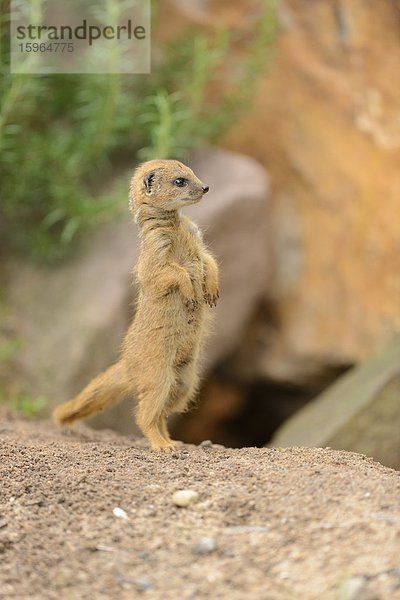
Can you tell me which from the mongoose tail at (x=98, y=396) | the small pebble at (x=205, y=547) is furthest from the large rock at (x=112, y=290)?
the small pebble at (x=205, y=547)

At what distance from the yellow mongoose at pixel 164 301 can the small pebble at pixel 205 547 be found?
1.19 m

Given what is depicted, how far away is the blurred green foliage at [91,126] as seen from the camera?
17.0ft

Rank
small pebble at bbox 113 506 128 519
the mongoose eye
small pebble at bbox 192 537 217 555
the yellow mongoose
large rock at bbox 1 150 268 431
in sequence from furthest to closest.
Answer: large rock at bbox 1 150 268 431 → the mongoose eye → the yellow mongoose → small pebble at bbox 113 506 128 519 → small pebble at bbox 192 537 217 555

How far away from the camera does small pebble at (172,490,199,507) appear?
246 centimetres

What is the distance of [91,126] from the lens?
207 inches

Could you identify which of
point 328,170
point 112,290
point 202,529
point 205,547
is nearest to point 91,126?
point 112,290

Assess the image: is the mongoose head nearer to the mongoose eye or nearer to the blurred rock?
the mongoose eye

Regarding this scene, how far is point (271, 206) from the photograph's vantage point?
6566 millimetres

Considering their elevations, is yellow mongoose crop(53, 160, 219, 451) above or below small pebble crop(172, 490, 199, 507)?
above

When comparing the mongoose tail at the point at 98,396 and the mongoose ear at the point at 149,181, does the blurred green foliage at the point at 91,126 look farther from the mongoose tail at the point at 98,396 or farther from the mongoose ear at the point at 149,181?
the mongoose tail at the point at 98,396

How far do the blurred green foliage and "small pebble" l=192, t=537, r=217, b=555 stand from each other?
2976mm

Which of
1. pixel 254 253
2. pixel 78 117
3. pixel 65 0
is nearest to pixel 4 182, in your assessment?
pixel 78 117

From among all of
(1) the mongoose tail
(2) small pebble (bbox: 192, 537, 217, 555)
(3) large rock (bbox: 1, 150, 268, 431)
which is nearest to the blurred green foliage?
(3) large rock (bbox: 1, 150, 268, 431)

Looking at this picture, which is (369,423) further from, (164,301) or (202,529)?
(202,529)
